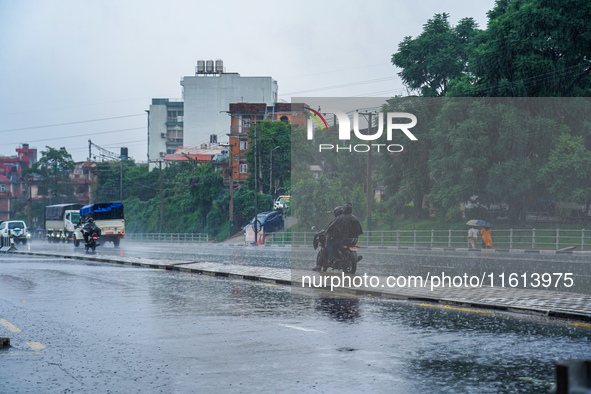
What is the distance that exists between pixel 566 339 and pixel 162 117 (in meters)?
118

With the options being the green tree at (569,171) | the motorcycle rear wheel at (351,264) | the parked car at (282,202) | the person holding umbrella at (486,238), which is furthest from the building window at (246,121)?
the motorcycle rear wheel at (351,264)

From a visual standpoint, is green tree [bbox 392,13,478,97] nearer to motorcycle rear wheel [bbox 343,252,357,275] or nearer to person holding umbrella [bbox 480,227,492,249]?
person holding umbrella [bbox 480,227,492,249]

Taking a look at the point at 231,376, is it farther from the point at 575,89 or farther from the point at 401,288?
the point at 575,89

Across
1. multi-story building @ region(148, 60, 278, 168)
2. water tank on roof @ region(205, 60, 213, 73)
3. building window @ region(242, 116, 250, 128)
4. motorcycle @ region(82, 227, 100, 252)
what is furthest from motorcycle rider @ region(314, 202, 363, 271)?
water tank on roof @ region(205, 60, 213, 73)

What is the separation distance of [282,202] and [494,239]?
32.9 metres

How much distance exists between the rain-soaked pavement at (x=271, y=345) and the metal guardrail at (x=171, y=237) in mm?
59160

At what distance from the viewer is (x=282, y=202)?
→ 72.2 meters

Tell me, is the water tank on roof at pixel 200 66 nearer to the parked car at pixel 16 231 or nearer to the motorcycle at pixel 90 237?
the parked car at pixel 16 231

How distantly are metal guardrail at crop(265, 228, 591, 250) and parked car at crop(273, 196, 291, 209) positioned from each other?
936 centimetres

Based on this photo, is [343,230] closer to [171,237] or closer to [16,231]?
[16,231]

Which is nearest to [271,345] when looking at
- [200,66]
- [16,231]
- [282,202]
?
[16,231]

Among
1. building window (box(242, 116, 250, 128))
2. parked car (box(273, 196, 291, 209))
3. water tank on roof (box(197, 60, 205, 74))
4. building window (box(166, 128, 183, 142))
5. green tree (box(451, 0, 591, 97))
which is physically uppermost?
water tank on roof (box(197, 60, 205, 74))

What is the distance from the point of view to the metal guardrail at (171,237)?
243 ft

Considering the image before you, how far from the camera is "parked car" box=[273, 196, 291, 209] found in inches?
2633
